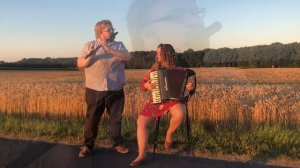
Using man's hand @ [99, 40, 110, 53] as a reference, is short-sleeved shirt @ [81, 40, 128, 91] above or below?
below

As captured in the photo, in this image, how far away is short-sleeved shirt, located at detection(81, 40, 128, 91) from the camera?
6.93 meters

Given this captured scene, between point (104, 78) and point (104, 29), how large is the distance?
2.49 feet

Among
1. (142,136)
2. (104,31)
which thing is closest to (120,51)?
(104,31)

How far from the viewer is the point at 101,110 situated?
721cm

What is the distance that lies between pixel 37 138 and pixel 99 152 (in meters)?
1.77

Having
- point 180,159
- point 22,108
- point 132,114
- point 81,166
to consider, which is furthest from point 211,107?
point 22,108

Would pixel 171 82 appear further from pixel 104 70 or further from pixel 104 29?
pixel 104 29

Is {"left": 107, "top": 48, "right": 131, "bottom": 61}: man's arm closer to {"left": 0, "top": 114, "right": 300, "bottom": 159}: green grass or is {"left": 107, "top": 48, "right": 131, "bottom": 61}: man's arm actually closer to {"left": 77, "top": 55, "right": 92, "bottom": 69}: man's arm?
{"left": 77, "top": 55, "right": 92, "bottom": 69}: man's arm

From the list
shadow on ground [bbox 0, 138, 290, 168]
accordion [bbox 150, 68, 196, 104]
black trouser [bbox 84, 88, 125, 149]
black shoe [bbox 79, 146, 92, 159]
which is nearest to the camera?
shadow on ground [bbox 0, 138, 290, 168]

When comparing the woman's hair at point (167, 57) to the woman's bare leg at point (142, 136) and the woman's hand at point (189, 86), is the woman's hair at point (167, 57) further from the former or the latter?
the woman's bare leg at point (142, 136)

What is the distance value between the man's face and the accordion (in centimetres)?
85

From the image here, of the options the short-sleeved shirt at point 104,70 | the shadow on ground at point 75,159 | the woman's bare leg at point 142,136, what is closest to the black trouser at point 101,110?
the short-sleeved shirt at point 104,70

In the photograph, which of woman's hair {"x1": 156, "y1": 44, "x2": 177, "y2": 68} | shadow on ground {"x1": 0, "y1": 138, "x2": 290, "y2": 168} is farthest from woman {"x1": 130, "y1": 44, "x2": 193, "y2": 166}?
shadow on ground {"x1": 0, "y1": 138, "x2": 290, "y2": 168}

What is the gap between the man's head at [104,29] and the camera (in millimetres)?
6715
